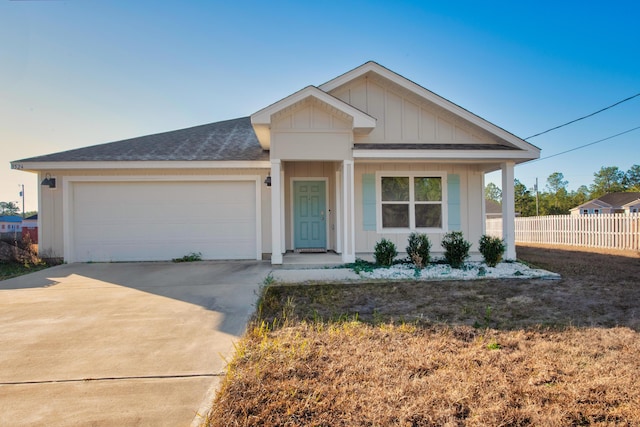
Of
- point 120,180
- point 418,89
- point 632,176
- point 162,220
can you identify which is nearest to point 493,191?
point 632,176

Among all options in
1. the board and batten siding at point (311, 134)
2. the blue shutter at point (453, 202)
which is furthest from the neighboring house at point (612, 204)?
the board and batten siding at point (311, 134)

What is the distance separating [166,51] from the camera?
35.8 feet

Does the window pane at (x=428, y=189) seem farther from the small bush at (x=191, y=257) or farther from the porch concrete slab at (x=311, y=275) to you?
the small bush at (x=191, y=257)

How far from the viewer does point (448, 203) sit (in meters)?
9.95

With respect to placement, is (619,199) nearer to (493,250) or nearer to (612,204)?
(612,204)

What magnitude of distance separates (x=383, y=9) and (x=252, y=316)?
10.3 meters

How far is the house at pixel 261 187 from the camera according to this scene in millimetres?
9172

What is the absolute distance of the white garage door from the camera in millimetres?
9531

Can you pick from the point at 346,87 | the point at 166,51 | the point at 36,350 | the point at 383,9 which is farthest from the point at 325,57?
the point at 36,350

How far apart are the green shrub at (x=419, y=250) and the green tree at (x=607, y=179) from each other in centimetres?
7828

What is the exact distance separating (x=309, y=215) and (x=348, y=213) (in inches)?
92.0

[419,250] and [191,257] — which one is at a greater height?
[419,250]

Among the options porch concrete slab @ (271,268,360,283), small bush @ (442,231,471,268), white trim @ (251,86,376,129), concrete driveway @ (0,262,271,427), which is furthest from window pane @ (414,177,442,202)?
concrete driveway @ (0,262,271,427)

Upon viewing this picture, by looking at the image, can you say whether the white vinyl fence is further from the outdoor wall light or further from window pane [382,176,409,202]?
the outdoor wall light
